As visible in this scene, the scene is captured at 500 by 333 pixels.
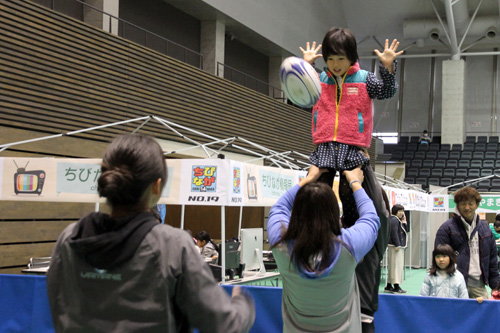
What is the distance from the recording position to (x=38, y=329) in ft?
12.2

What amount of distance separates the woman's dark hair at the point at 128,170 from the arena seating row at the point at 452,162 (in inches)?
760

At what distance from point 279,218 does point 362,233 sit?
0.35 meters

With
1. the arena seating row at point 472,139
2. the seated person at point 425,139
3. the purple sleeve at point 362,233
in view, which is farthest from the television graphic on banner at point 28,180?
the arena seating row at point 472,139

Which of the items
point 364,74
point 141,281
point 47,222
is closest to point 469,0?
point 47,222

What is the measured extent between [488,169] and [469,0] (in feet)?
19.8

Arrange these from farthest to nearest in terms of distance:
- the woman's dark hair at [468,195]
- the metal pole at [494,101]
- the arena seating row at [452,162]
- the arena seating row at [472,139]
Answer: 1. the metal pole at [494,101]
2. the arena seating row at [472,139]
3. the arena seating row at [452,162]
4. the woman's dark hair at [468,195]

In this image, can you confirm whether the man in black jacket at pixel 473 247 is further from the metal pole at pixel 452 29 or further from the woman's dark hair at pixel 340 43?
the metal pole at pixel 452 29

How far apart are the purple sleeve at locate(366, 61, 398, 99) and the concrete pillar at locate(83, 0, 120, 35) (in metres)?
7.69

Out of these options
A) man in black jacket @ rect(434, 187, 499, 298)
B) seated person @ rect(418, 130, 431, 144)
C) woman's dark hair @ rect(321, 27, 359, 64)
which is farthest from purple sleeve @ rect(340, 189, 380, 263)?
seated person @ rect(418, 130, 431, 144)

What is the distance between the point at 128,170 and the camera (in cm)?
147

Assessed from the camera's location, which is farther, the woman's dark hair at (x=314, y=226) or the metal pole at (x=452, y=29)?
the metal pole at (x=452, y=29)

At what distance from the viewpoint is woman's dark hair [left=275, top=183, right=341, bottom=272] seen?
202 centimetres

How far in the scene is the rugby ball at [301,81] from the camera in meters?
2.46

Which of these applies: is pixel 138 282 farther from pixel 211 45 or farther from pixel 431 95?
pixel 431 95
